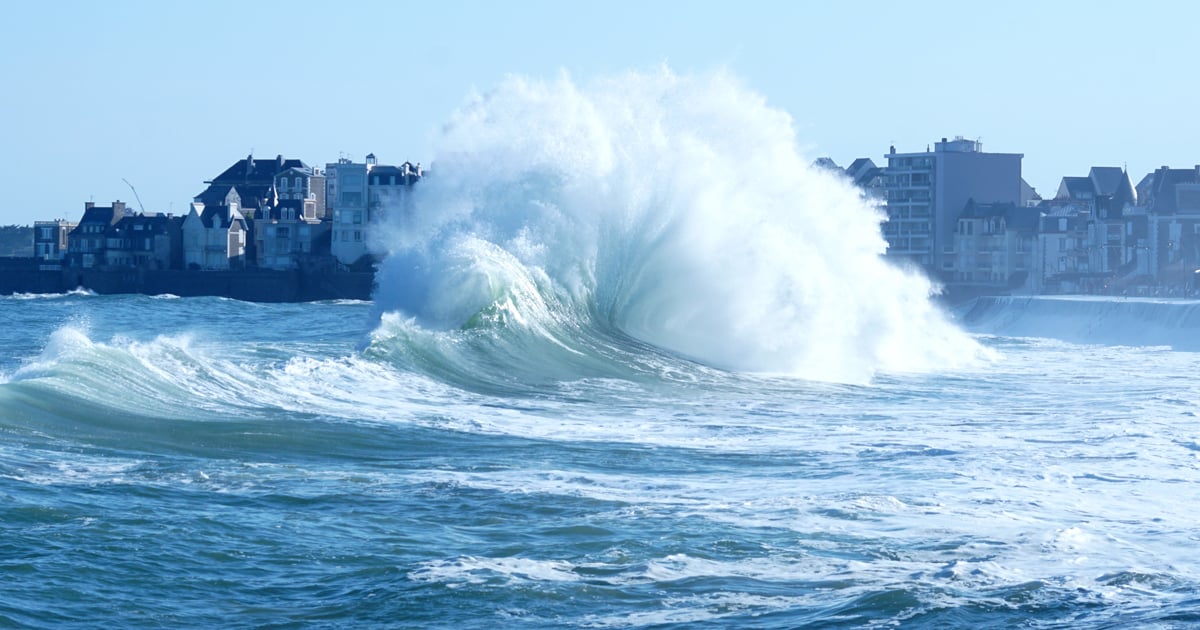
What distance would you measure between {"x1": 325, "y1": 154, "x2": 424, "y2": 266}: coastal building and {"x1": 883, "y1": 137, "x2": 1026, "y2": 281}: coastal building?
26.2 metres

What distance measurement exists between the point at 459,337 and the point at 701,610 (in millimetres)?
15301

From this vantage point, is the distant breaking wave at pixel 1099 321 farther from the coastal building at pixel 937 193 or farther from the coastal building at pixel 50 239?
the coastal building at pixel 50 239

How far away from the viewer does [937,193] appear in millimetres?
88500

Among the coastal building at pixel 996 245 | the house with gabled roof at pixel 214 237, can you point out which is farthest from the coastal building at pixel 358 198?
the coastal building at pixel 996 245

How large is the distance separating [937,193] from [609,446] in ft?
248

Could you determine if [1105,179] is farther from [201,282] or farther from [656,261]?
[656,261]

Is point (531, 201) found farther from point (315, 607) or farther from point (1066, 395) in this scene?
point (315, 607)

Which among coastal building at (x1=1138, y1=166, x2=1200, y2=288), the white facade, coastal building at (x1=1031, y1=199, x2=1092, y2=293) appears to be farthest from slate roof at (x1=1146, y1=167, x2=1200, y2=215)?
the white facade

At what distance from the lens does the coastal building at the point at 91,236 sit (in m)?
92.2

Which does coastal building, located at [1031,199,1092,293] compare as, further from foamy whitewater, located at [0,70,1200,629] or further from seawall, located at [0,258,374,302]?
foamy whitewater, located at [0,70,1200,629]

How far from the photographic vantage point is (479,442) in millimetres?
15312

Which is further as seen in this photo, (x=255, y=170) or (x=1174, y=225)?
(x=255, y=170)

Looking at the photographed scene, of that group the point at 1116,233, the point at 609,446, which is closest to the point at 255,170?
the point at 1116,233

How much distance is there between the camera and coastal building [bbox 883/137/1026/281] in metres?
88.3
